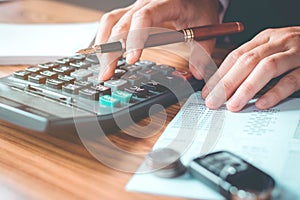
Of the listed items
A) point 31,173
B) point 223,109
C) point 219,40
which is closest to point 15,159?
point 31,173

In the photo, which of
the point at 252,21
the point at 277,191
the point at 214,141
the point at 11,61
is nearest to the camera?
the point at 277,191

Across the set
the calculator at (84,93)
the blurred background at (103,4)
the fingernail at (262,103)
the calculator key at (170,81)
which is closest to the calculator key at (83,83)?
the calculator at (84,93)

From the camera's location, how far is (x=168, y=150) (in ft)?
1.56

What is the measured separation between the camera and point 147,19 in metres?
0.72

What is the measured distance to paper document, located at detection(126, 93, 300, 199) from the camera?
43 cm

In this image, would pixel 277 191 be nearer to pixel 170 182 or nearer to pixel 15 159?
pixel 170 182

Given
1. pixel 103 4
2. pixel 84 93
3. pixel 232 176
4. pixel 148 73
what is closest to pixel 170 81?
pixel 148 73

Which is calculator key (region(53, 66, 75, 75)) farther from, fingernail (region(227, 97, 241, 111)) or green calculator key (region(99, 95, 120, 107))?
fingernail (region(227, 97, 241, 111))

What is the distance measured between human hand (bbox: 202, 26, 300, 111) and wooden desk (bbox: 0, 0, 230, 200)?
7 cm

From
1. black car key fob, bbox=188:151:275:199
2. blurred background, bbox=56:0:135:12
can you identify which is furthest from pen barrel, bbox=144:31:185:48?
blurred background, bbox=56:0:135:12

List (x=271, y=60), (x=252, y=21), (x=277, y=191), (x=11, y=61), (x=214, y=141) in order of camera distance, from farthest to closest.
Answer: (x=252, y=21), (x=11, y=61), (x=271, y=60), (x=214, y=141), (x=277, y=191)

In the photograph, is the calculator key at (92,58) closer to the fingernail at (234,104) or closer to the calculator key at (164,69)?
the calculator key at (164,69)

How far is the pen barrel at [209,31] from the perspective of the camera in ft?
2.36

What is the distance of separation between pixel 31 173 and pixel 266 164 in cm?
23
